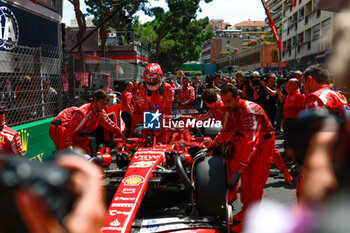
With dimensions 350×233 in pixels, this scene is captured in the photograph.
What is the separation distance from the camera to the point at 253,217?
0.75 metres

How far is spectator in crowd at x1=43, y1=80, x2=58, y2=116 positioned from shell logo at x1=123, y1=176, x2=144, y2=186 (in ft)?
12.0

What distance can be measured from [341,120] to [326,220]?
0.89 feet

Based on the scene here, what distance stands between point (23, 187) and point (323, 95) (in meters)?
2.82

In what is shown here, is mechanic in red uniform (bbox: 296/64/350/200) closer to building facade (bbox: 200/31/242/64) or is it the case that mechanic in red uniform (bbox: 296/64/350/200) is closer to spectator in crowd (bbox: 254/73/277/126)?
spectator in crowd (bbox: 254/73/277/126)

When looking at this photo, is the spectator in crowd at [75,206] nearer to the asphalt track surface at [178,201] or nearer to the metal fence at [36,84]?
the asphalt track surface at [178,201]

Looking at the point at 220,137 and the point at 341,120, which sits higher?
the point at 341,120

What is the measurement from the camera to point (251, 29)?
405ft

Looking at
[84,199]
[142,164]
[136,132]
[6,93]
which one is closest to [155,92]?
[136,132]

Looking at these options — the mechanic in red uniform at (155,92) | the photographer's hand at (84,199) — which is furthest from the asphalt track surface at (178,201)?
the photographer's hand at (84,199)

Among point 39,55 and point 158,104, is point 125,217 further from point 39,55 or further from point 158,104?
point 39,55

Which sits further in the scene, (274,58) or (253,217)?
(274,58)

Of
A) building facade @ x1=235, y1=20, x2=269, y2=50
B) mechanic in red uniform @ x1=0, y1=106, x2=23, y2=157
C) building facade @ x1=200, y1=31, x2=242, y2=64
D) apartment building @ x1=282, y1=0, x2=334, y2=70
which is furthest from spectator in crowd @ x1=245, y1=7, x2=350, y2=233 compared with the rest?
building facade @ x1=235, y1=20, x2=269, y2=50

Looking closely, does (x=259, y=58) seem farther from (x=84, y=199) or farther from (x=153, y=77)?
(x=84, y=199)

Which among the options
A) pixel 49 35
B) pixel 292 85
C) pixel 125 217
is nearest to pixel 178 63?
pixel 49 35
